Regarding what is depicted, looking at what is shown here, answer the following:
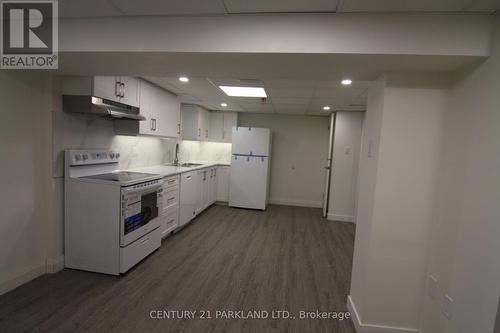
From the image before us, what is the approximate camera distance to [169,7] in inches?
60.9

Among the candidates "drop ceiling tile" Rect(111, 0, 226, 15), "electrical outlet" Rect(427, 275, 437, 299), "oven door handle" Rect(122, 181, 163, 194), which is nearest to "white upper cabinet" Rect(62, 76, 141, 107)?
"oven door handle" Rect(122, 181, 163, 194)

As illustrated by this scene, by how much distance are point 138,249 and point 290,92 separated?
284 centimetres

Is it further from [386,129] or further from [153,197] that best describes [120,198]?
[386,129]

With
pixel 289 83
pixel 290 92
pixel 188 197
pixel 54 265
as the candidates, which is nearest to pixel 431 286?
pixel 289 83

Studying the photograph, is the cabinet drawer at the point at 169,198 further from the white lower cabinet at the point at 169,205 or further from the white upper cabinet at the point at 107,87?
the white upper cabinet at the point at 107,87

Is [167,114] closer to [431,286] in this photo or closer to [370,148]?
[370,148]

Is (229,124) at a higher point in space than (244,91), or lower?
lower

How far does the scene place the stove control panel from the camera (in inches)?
98.9

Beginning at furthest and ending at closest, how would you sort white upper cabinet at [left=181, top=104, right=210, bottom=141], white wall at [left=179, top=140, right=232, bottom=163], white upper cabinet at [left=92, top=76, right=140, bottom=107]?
white wall at [left=179, top=140, right=232, bottom=163] < white upper cabinet at [left=181, top=104, right=210, bottom=141] < white upper cabinet at [left=92, top=76, right=140, bottom=107]

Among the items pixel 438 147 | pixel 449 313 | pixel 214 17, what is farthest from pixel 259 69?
pixel 449 313

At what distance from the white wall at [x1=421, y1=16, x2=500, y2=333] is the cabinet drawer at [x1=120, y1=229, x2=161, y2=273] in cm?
276

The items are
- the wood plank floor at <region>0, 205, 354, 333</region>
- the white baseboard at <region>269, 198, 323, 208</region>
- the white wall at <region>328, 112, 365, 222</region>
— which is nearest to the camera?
the wood plank floor at <region>0, 205, 354, 333</region>

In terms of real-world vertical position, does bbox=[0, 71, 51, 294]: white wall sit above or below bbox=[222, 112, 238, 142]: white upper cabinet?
below

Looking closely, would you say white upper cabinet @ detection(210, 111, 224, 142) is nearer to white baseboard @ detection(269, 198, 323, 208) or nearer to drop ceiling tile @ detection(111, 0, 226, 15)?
white baseboard @ detection(269, 198, 323, 208)
